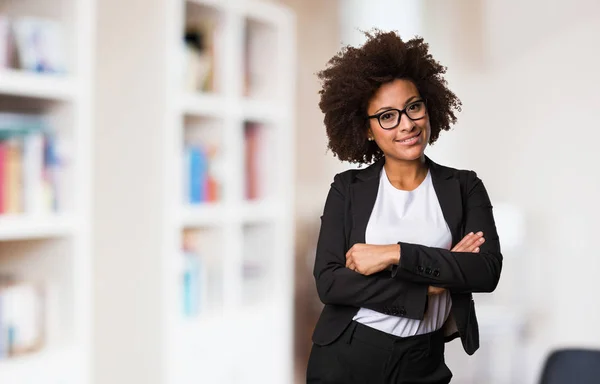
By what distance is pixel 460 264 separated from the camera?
0.47 meters

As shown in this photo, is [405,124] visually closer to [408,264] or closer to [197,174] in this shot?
[408,264]

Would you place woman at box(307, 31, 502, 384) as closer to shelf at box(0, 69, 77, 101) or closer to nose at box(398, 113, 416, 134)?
nose at box(398, 113, 416, 134)

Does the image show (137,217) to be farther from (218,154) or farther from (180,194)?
(218,154)

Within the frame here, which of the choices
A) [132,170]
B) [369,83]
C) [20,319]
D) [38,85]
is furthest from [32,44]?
[369,83]

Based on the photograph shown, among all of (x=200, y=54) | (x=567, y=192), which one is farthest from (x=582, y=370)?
(x=567, y=192)

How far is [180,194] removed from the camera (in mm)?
2670

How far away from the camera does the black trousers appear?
0.50m

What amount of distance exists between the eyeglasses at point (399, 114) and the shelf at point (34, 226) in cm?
179

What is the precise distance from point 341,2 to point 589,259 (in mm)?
1984

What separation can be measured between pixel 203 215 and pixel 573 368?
1.54m

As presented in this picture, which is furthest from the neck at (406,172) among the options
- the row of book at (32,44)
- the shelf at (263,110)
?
the shelf at (263,110)

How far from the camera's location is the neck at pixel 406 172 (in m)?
0.50

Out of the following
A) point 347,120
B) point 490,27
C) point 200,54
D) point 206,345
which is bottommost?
point 206,345

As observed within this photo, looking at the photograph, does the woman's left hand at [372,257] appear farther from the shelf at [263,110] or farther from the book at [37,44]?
the shelf at [263,110]
